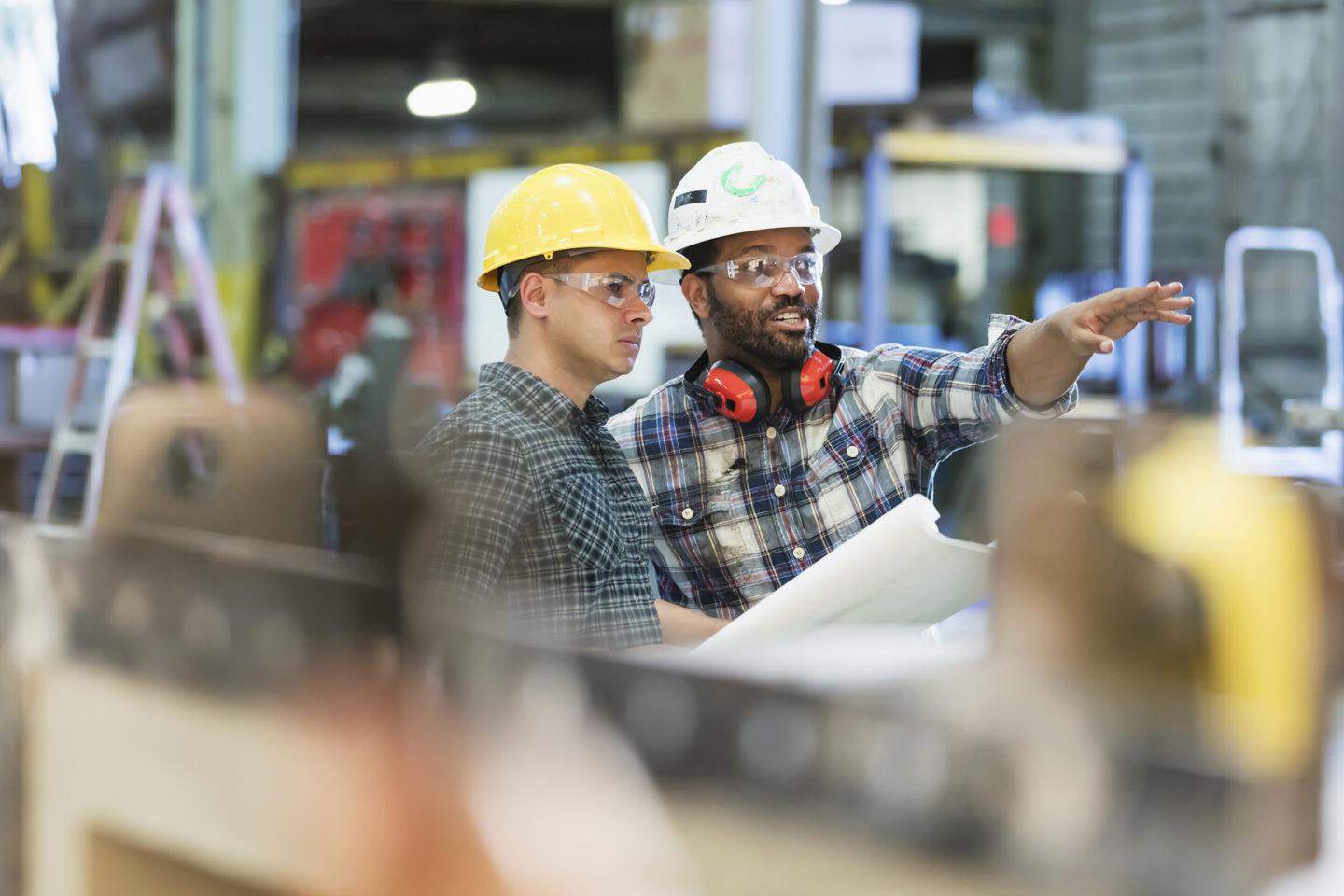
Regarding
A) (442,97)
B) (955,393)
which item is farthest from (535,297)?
(442,97)

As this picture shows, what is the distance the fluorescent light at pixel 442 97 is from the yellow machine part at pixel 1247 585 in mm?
18845

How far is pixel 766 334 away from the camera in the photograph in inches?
107

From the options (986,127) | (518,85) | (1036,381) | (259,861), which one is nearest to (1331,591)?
(259,861)

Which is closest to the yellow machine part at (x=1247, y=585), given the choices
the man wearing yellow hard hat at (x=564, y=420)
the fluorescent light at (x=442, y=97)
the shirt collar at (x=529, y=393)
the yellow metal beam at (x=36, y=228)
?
the man wearing yellow hard hat at (x=564, y=420)

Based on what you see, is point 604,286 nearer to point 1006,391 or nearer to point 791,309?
point 791,309

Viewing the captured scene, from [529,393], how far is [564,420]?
0.23 feet

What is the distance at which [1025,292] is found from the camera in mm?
11258

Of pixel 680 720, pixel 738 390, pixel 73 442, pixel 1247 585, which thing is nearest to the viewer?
pixel 1247 585

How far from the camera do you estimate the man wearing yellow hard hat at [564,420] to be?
2.11 m

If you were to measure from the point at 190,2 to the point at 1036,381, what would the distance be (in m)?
8.35

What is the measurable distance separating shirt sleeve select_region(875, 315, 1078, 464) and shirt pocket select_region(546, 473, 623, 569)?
72 cm

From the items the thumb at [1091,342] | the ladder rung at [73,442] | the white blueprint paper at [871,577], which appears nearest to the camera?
the white blueprint paper at [871,577]

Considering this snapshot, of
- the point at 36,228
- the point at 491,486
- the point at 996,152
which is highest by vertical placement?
the point at 996,152

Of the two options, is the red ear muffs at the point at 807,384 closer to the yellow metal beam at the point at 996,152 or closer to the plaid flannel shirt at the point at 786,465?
the plaid flannel shirt at the point at 786,465
